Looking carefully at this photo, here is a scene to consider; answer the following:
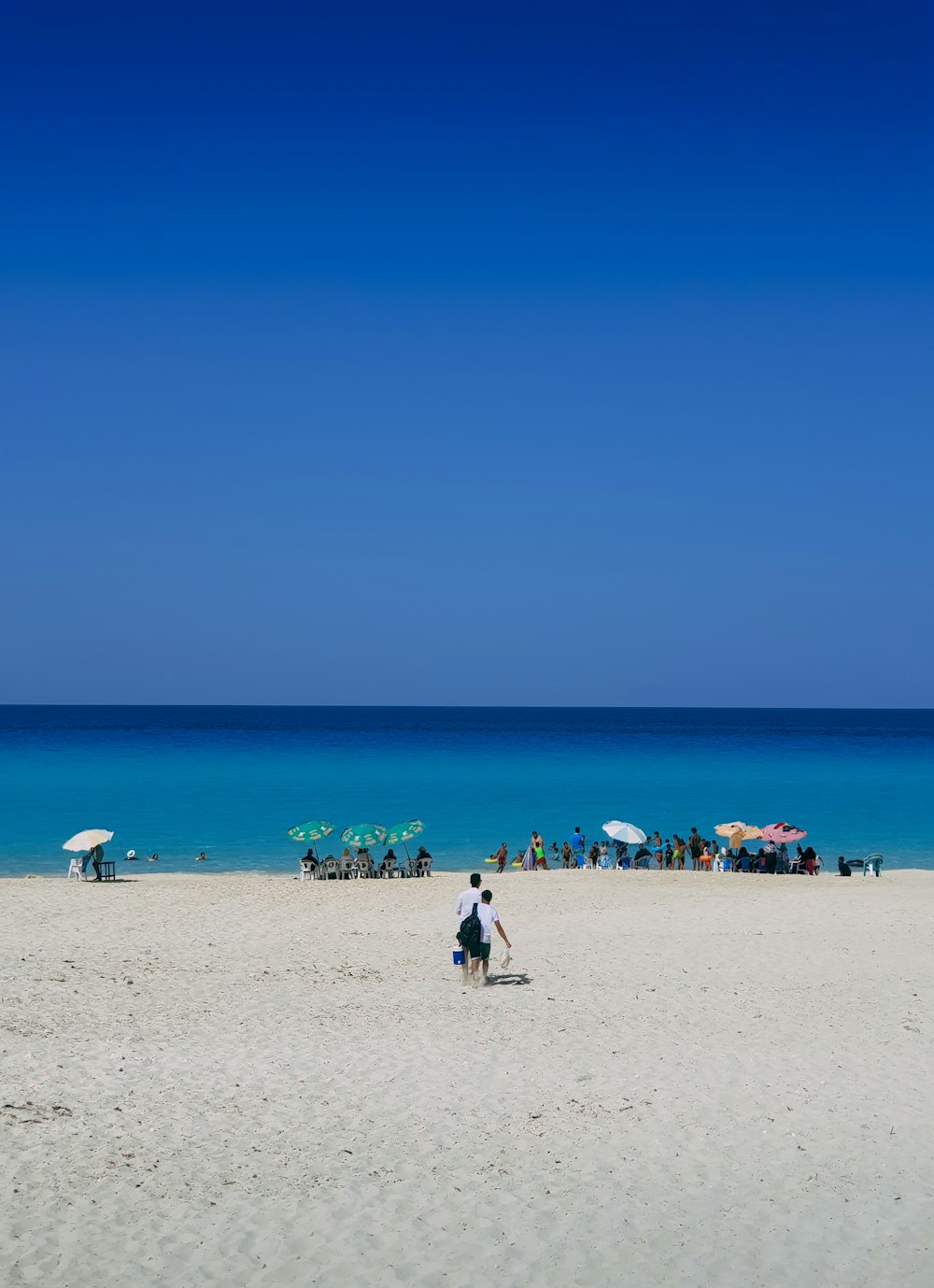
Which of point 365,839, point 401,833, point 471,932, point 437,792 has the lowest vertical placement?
point 437,792

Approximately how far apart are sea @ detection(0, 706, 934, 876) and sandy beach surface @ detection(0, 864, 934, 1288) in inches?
668

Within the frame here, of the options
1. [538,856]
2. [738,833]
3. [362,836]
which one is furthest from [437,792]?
[362,836]

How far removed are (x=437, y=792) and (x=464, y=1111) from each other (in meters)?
48.3

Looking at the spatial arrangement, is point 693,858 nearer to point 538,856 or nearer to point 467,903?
point 538,856

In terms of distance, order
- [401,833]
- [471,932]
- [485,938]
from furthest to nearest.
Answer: [401,833] < [485,938] < [471,932]

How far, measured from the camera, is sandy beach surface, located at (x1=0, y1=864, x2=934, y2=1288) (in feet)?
23.8

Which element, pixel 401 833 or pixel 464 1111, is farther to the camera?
pixel 401 833

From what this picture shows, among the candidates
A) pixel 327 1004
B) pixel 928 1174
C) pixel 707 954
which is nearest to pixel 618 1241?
pixel 928 1174

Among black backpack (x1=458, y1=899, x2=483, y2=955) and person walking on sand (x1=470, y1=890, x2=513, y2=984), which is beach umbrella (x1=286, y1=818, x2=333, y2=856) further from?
black backpack (x1=458, y1=899, x2=483, y2=955)

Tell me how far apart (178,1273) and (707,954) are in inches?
424

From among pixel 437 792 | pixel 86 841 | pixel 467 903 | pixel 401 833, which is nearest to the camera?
pixel 467 903

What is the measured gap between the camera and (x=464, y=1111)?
971cm

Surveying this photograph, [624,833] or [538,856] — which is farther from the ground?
[624,833]

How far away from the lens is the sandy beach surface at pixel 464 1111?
7246 mm
